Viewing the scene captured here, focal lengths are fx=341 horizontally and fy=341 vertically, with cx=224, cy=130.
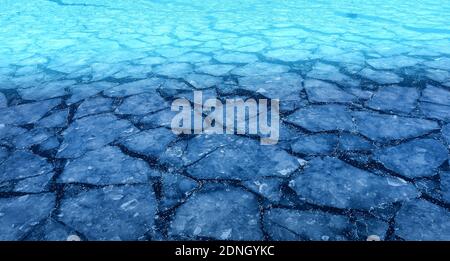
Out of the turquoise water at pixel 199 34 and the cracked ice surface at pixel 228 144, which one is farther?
the turquoise water at pixel 199 34

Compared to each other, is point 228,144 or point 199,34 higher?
point 199,34

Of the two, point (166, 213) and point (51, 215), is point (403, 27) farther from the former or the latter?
point (51, 215)

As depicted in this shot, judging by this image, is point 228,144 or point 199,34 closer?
point 228,144

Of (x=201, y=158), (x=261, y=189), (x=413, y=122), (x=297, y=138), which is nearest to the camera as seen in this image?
(x=261, y=189)

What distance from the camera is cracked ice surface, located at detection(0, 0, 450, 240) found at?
5.58ft

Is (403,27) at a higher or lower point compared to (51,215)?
higher

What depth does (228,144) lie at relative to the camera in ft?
7.63

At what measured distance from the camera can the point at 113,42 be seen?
5.12 meters

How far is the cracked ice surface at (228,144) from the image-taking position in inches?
66.9

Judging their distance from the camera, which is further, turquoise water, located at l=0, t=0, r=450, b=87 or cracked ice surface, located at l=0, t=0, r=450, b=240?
turquoise water, located at l=0, t=0, r=450, b=87

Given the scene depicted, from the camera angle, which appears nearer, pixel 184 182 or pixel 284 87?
pixel 184 182
